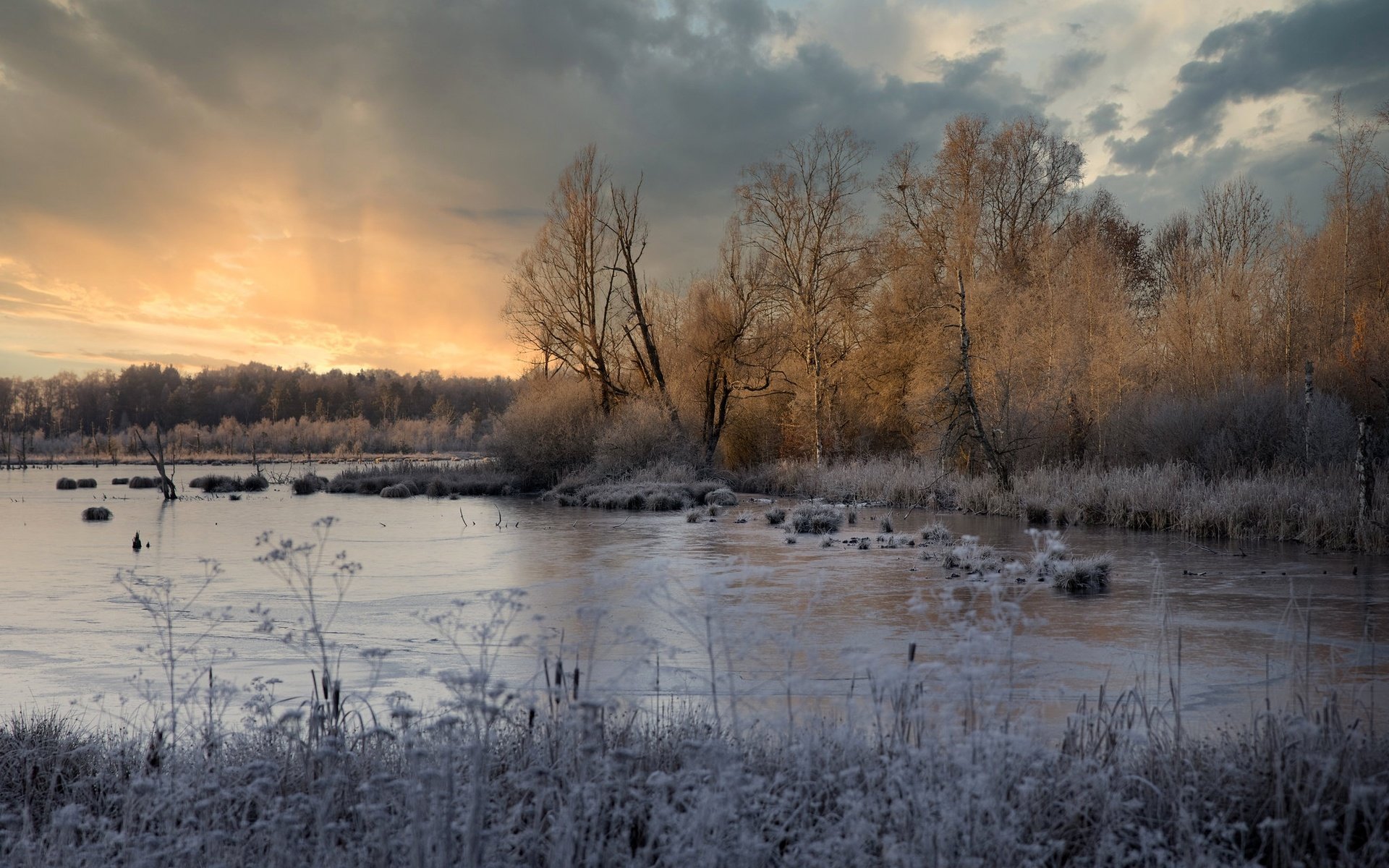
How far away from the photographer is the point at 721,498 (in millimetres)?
28156

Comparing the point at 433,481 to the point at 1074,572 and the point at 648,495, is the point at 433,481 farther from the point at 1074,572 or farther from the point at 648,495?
the point at 1074,572

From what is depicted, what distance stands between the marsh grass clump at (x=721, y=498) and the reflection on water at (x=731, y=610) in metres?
5.66

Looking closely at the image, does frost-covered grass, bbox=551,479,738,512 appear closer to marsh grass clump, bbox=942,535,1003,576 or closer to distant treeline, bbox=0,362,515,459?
marsh grass clump, bbox=942,535,1003,576

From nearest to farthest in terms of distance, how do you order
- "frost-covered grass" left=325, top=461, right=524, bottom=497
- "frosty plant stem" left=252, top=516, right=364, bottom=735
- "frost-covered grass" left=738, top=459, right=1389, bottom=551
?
"frosty plant stem" left=252, top=516, right=364, bottom=735 → "frost-covered grass" left=738, top=459, right=1389, bottom=551 → "frost-covered grass" left=325, top=461, right=524, bottom=497

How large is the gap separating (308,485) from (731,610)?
31163 mm

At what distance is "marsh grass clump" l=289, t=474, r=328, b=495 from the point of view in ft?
120

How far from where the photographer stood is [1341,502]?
16.6 metres

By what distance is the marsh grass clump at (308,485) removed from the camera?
36.5 meters

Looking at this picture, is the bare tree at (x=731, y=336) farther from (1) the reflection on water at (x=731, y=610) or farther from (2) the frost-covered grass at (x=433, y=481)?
(1) the reflection on water at (x=731, y=610)

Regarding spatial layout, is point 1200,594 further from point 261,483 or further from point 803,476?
point 261,483

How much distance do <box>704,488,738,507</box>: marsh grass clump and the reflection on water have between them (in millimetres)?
5657

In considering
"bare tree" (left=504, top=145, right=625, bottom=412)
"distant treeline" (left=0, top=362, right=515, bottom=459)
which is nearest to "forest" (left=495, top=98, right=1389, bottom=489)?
"bare tree" (left=504, top=145, right=625, bottom=412)

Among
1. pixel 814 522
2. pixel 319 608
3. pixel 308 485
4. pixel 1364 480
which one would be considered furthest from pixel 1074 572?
pixel 308 485

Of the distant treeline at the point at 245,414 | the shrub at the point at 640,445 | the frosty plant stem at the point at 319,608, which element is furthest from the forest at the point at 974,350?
the distant treeline at the point at 245,414
